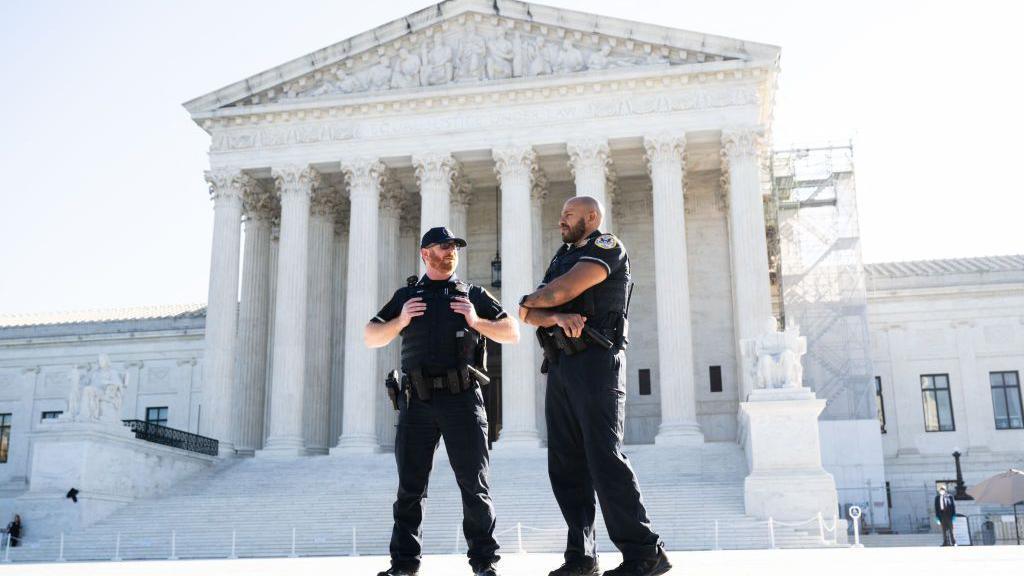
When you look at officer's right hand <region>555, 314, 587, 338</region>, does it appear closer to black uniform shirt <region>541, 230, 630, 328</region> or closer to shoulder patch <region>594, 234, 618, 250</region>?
black uniform shirt <region>541, 230, 630, 328</region>

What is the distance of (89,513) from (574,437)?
82.4ft

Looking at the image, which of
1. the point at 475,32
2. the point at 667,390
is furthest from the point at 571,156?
the point at 667,390

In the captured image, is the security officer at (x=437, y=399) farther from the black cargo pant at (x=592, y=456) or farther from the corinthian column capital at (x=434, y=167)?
the corinthian column capital at (x=434, y=167)

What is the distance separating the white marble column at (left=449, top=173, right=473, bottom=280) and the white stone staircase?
30.6 ft

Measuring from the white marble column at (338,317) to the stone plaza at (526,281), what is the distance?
0.30 feet

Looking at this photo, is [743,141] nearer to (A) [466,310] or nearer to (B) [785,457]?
(B) [785,457]

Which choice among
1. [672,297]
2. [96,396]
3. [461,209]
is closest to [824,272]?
[672,297]

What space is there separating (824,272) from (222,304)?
922 inches

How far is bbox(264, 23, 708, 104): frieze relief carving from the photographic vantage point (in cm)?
3600

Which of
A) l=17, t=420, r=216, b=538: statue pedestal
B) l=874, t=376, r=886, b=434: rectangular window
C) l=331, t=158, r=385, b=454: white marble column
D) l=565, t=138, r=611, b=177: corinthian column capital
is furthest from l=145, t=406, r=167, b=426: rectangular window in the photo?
l=874, t=376, r=886, b=434: rectangular window

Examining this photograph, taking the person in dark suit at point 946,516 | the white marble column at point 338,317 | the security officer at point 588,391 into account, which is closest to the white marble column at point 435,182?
the white marble column at point 338,317

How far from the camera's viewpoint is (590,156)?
35.2 metres

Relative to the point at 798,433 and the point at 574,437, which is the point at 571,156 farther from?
the point at 574,437

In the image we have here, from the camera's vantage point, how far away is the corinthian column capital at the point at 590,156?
1385 inches
